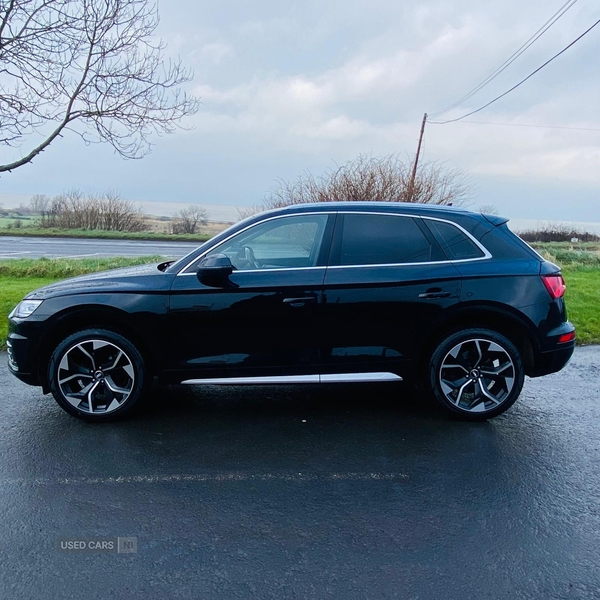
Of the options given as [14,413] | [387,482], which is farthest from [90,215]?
[387,482]

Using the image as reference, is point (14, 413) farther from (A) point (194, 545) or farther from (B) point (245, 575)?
(B) point (245, 575)

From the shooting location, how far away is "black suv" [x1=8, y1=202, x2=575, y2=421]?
3836mm

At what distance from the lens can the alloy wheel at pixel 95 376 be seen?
383 centimetres

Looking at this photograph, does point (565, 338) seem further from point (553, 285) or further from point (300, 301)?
point (300, 301)

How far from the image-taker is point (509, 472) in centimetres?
320

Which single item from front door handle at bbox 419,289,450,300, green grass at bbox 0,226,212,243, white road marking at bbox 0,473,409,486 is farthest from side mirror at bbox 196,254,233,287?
green grass at bbox 0,226,212,243

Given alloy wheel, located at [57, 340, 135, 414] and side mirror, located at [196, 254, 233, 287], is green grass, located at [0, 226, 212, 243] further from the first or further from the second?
side mirror, located at [196, 254, 233, 287]

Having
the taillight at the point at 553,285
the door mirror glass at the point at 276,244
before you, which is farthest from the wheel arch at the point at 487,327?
the door mirror glass at the point at 276,244

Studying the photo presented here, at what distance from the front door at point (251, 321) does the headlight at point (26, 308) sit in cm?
111

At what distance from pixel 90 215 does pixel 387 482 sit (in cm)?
3089

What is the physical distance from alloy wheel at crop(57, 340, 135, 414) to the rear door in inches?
65.2

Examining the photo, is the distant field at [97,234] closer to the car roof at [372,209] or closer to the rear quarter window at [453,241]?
the car roof at [372,209]

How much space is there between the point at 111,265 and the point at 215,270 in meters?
9.42

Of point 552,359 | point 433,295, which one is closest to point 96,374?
point 433,295
